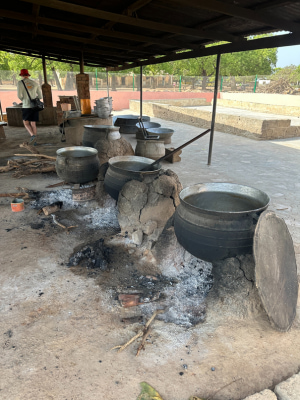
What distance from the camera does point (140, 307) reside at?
8.46 feet

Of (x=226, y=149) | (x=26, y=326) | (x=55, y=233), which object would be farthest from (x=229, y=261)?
(x=226, y=149)

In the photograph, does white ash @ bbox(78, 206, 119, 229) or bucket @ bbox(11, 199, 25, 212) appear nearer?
white ash @ bbox(78, 206, 119, 229)

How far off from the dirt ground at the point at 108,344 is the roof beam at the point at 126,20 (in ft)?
11.7

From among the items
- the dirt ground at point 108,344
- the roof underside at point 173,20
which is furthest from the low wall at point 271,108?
the dirt ground at point 108,344

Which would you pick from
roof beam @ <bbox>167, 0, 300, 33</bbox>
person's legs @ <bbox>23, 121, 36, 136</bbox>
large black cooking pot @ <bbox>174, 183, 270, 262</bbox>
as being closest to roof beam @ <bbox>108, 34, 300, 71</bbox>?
roof beam @ <bbox>167, 0, 300, 33</bbox>

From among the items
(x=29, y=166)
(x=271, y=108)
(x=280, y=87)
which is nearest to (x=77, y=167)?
(x=29, y=166)

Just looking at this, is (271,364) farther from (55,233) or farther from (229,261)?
(55,233)

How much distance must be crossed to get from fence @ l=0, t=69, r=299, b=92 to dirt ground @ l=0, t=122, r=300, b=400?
20.8m

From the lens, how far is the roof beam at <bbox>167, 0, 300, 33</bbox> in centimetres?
366

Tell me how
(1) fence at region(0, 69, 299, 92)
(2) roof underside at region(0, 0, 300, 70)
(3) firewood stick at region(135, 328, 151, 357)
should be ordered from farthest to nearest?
1. (1) fence at region(0, 69, 299, 92)
2. (2) roof underside at region(0, 0, 300, 70)
3. (3) firewood stick at region(135, 328, 151, 357)

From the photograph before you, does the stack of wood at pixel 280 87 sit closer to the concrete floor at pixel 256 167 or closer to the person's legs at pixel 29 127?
the concrete floor at pixel 256 167

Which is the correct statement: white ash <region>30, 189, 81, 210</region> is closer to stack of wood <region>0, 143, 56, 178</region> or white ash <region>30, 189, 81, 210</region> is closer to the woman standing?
stack of wood <region>0, 143, 56, 178</region>

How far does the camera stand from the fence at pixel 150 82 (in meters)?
22.0

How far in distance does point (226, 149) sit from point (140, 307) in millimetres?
7316
